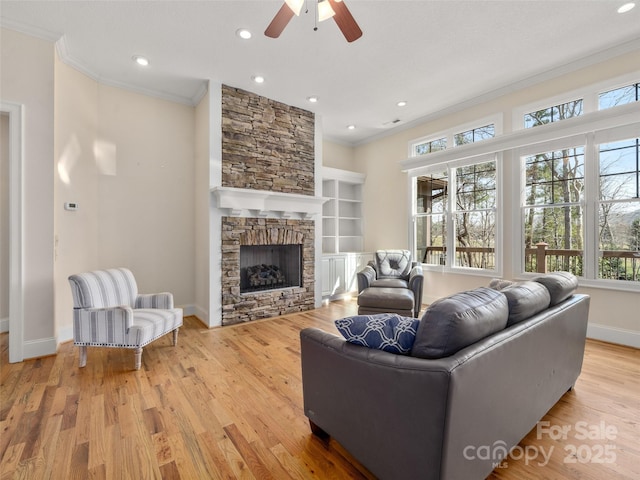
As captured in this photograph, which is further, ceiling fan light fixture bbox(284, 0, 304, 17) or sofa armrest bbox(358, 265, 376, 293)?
sofa armrest bbox(358, 265, 376, 293)

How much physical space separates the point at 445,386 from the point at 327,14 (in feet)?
7.50

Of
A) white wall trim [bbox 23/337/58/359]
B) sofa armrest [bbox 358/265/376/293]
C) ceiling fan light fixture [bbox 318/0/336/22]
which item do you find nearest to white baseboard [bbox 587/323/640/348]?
sofa armrest [bbox 358/265/376/293]

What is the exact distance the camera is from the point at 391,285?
4.07 m

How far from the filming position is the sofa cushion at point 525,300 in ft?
5.05

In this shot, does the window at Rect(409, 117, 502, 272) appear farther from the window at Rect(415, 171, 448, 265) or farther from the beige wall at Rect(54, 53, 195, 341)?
the beige wall at Rect(54, 53, 195, 341)

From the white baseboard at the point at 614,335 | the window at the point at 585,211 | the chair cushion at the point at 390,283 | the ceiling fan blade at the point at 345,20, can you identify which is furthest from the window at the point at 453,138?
the ceiling fan blade at the point at 345,20

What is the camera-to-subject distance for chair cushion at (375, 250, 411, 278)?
4.51 meters

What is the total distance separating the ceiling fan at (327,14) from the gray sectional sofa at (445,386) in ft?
6.28

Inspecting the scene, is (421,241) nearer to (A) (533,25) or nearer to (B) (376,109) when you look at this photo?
(B) (376,109)

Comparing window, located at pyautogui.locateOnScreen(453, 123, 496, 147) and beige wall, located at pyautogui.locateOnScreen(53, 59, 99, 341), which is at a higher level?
window, located at pyautogui.locateOnScreen(453, 123, 496, 147)

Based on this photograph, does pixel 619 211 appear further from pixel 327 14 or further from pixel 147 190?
pixel 147 190

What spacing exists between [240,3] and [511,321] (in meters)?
3.07

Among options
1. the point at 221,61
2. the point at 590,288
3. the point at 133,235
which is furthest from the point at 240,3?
the point at 590,288

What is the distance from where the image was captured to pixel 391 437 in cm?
121
